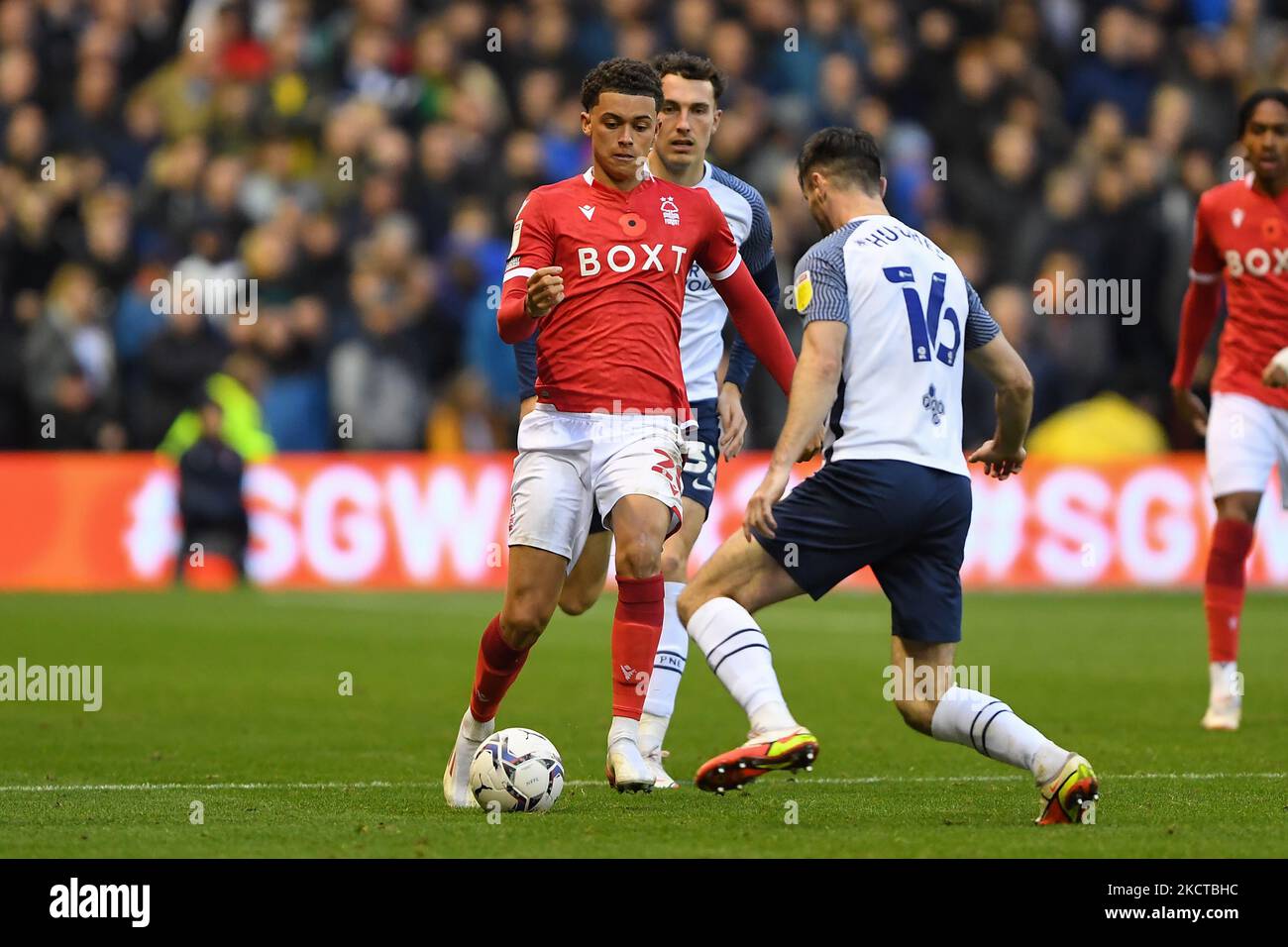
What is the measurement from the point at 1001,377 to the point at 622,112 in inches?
59.1

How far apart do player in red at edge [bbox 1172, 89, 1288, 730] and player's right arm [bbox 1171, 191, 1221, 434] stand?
63 millimetres

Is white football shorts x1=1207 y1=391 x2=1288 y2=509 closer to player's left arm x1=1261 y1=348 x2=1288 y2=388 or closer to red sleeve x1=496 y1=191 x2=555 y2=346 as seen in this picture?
player's left arm x1=1261 y1=348 x2=1288 y2=388

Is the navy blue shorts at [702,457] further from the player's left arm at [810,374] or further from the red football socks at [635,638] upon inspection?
the player's left arm at [810,374]

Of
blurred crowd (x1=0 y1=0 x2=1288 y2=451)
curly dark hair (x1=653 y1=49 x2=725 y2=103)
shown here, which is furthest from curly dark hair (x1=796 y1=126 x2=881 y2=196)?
blurred crowd (x1=0 y1=0 x2=1288 y2=451)

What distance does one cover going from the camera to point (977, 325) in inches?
277

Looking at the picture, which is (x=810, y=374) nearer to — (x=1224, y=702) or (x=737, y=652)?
(x=737, y=652)

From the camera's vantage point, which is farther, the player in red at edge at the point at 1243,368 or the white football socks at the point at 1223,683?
the player in red at edge at the point at 1243,368

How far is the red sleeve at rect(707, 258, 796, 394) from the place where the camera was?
296 inches

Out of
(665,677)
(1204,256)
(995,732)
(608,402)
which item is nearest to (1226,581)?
(1204,256)

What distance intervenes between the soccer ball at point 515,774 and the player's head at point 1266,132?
4.69 m

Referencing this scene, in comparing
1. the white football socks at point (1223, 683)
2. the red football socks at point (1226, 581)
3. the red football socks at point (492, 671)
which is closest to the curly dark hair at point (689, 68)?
the red football socks at point (492, 671)

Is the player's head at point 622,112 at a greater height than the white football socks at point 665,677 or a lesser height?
greater

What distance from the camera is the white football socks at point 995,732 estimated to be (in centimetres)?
658

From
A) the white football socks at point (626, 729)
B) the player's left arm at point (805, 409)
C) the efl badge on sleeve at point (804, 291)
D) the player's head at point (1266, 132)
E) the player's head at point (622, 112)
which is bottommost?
the white football socks at point (626, 729)
